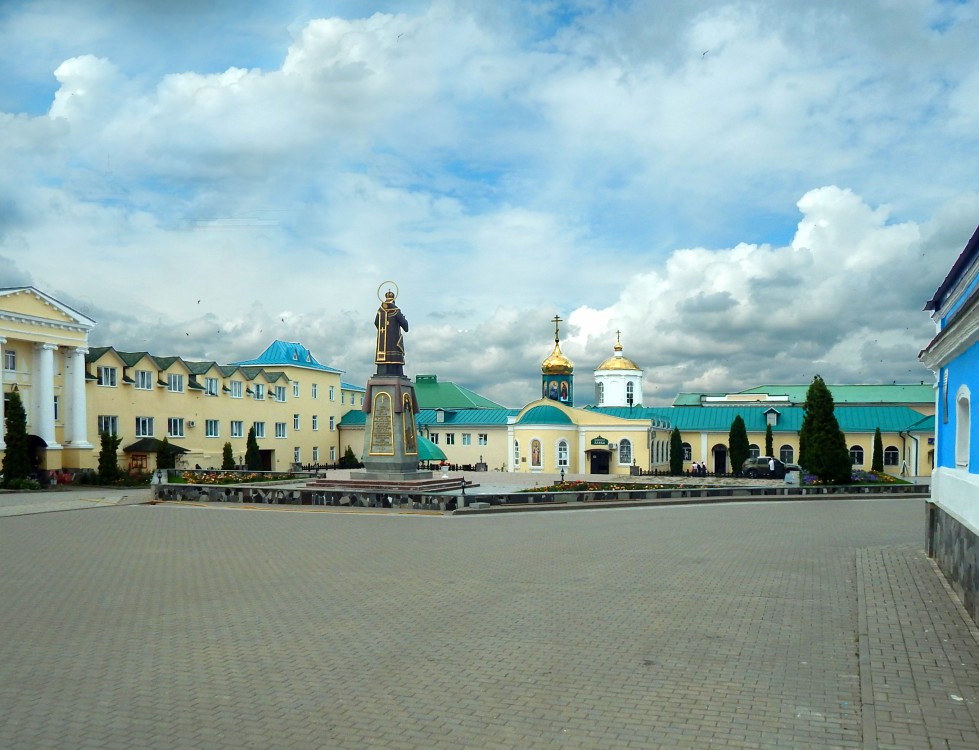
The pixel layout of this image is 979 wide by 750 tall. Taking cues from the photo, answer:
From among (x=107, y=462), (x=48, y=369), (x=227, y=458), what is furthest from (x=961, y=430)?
(x=227, y=458)

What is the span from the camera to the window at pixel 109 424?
36.3 meters

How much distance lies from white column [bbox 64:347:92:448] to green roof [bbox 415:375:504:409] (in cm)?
2386

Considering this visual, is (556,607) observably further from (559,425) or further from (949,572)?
(559,425)

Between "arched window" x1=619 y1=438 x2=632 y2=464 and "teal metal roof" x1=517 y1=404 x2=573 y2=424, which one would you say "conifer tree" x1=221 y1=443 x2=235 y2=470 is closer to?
"teal metal roof" x1=517 y1=404 x2=573 y2=424

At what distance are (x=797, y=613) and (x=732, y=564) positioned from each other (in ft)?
10.7

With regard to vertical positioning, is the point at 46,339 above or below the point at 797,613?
above

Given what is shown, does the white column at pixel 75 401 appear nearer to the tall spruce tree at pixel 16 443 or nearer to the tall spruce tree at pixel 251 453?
the tall spruce tree at pixel 16 443

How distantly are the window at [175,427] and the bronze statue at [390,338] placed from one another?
18714mm

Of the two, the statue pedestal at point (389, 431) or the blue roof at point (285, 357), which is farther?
the blue roof at point (285, 357)

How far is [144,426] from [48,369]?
233 inches

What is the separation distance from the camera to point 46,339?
3338 cm

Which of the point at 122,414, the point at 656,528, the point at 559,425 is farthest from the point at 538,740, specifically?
the point at 559,425

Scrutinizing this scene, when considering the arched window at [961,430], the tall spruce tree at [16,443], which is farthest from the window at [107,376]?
the arched window at [961,430]

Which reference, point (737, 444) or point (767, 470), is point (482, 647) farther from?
point (737, 444)
